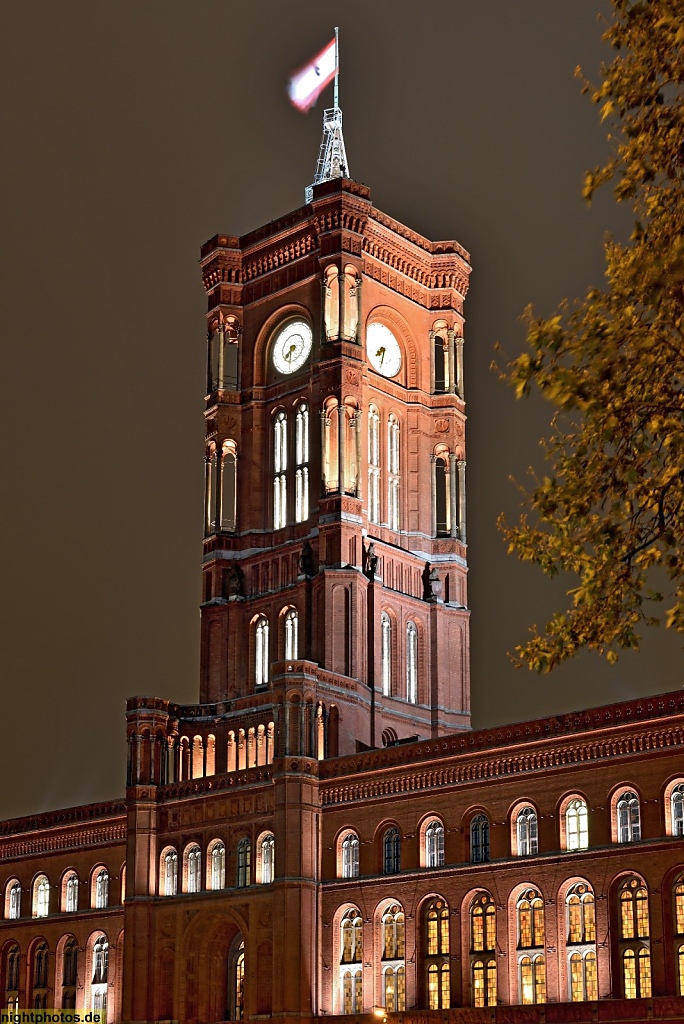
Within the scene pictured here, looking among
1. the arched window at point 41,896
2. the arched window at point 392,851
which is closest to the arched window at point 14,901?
the arched window at point 41,896

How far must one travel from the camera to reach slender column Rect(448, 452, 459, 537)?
90.4 metres

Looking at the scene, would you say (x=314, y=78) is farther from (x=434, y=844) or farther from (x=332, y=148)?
(x=434, y=844)

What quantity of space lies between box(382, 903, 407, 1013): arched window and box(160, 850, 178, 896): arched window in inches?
532

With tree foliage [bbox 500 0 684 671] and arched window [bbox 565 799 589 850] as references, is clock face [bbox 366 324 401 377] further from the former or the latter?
tree foliage [bbox 500 0 684 671]

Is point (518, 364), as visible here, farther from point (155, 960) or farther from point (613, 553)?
point (155, 960)

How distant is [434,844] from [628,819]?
10.4 metres

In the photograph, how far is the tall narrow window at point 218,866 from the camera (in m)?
75.8

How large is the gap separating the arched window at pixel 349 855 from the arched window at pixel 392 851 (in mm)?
1734

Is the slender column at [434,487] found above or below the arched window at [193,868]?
above

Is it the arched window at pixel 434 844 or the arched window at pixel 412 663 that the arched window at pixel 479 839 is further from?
the arched window at pixel 412 663

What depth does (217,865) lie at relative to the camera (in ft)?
250

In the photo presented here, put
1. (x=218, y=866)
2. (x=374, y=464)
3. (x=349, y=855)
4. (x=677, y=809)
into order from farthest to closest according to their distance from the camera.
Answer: (x=374, y=464) < (x=218, y=866) < (x=349, y=855) < (x=677, y=809)

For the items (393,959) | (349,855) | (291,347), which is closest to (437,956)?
(393,959)

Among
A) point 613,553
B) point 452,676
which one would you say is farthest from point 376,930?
point 613,553
